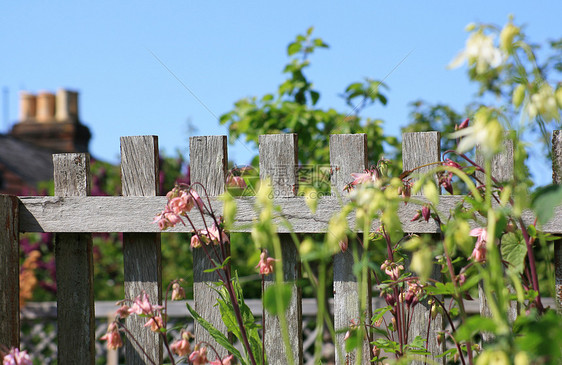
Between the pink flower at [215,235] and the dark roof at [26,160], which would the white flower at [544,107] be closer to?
the pink flower at [215,235]

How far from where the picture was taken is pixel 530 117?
0.99m

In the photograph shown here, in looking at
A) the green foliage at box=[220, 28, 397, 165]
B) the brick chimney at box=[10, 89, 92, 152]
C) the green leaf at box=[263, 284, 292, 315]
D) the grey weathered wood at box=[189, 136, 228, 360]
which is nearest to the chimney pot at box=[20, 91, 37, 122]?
the brick chimney at box=[10, 89, 92, 152]

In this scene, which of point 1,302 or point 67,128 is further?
point 67,128

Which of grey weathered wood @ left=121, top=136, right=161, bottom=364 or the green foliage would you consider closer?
grey weathered wood @ left=121, top=136, right=161, bottom=364

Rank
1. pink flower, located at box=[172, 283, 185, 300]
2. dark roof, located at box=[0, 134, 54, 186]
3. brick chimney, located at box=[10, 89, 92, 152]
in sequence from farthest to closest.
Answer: brick chimney, located at box=[10, 89, 92, 152], dark roof, located at box=[0, 134, 54, 186], pink flower, located at box=[172, 283, 185, 300]

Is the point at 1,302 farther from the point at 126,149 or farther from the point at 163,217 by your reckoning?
the point at 163,217

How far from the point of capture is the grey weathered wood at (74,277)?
2.29 meters

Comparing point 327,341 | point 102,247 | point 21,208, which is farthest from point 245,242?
point 21,208

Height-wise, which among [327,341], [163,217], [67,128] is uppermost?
[67,128]

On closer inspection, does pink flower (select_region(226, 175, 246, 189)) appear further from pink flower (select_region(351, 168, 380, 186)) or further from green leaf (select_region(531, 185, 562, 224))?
green leaf (select_region(531, 185, 562, 224))

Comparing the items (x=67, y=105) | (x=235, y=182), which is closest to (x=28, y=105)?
(x=67, y=105)

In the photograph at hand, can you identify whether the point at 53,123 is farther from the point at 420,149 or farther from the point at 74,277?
the point at 420,149

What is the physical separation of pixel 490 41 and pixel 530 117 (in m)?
0.14

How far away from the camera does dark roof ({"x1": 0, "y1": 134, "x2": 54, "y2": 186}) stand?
1532 cm
